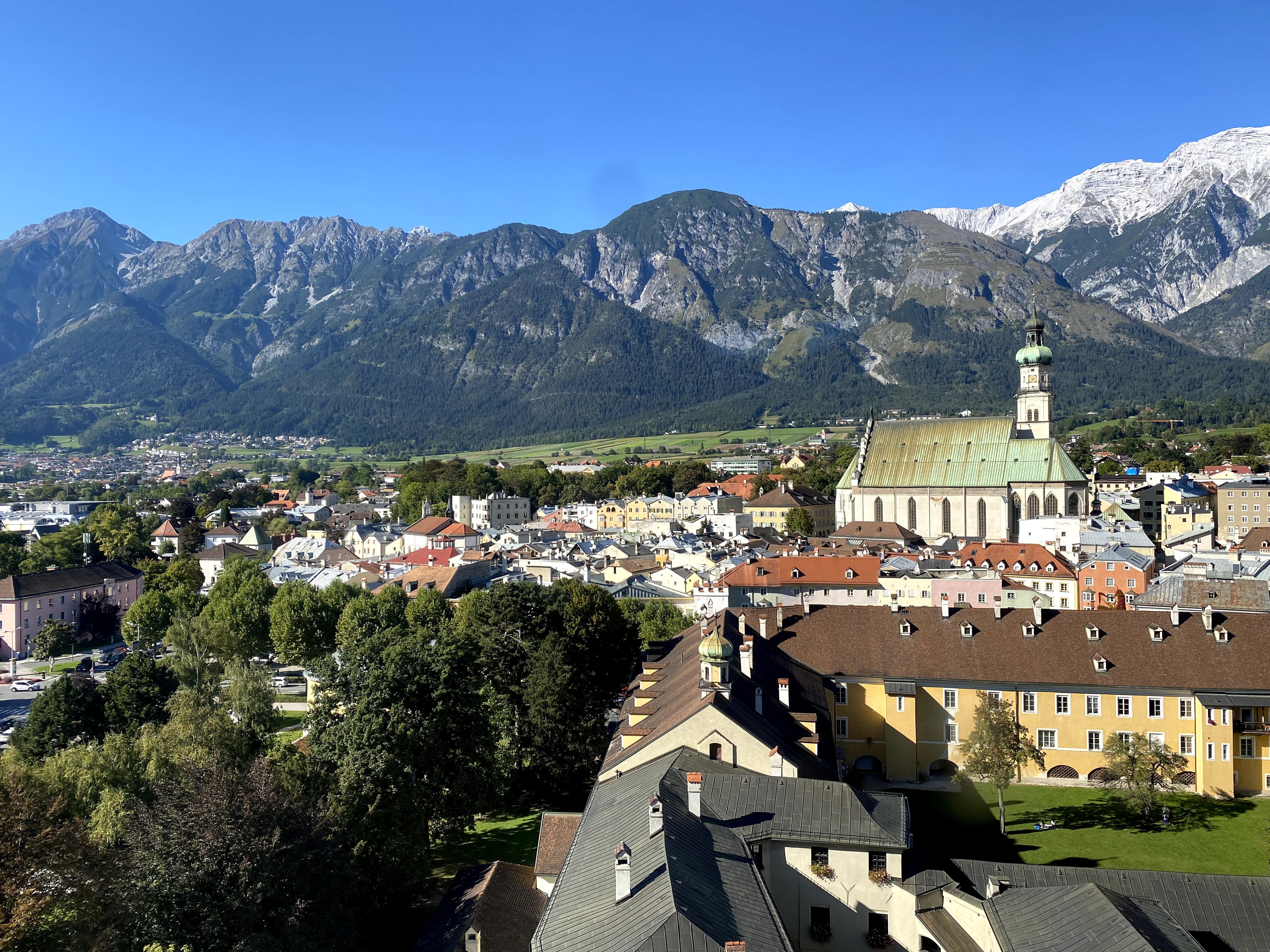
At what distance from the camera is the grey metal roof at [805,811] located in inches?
890

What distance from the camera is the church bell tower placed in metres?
104

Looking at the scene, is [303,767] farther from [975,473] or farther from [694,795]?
[975,473]

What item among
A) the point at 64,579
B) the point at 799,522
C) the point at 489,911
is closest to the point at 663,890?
the point at 489,911

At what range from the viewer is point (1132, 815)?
115 feet

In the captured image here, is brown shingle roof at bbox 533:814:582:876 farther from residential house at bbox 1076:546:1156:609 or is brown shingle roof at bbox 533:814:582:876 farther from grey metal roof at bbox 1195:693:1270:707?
residential house at bbox 1076:546:1156:609

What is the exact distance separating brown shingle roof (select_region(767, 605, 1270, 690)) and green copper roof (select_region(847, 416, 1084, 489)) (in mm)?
60248

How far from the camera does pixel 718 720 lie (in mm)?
26734

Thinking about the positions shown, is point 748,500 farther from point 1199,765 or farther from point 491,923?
point 491,923

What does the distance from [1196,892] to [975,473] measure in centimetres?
8189

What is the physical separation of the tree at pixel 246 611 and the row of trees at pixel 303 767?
167 cm

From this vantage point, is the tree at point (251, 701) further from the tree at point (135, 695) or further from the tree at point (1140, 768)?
the tree at point (1140, 768)

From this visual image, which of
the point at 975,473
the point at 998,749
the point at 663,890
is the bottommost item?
the point at 998,749

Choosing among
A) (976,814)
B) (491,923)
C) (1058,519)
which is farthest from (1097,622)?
(1058,519)

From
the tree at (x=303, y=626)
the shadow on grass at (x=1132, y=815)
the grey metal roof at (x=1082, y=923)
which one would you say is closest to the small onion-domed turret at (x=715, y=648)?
the grey metal roof at (x=1082, y=923)
